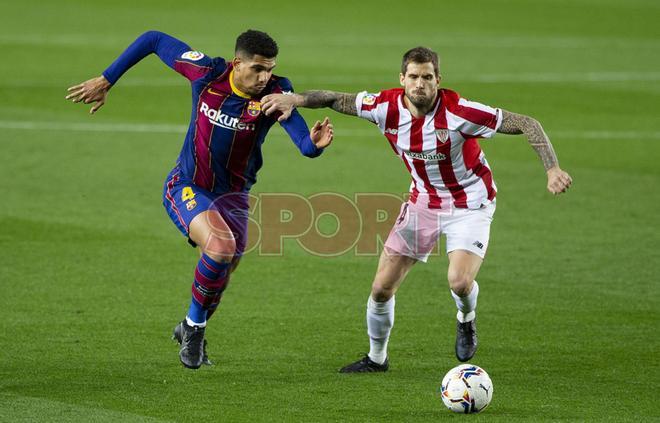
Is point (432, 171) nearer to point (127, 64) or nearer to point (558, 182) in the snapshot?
point (558, 182)

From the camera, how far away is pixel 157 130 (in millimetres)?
16891

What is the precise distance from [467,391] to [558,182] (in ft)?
4.59

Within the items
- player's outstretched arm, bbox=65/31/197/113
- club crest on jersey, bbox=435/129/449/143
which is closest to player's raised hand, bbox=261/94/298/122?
player's outstretched arm, bbox=65/31/197/113

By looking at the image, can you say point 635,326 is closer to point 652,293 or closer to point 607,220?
point 652,293

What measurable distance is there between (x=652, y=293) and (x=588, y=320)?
1.01m

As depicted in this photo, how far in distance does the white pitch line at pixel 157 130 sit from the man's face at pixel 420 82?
898cm

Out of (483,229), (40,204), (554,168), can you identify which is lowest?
(40,204)

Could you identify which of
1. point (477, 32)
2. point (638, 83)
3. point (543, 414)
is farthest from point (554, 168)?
point (477, 32)

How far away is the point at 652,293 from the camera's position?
10023 millimetres

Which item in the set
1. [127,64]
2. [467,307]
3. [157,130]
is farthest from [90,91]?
[157,130]

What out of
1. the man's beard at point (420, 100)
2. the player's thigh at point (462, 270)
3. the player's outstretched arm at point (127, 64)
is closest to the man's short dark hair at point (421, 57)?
the man's beard at point (420, 100)

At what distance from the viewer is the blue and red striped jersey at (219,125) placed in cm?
795

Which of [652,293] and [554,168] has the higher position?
[554,168]

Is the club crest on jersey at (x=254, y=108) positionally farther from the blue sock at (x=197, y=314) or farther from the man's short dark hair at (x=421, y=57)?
the blue sock at (x=197, y=314)
